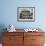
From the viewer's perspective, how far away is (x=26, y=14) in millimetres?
4297

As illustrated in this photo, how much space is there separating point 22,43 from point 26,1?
4.45 ft

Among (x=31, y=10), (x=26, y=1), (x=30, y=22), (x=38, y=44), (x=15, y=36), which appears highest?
(x=26, y=1)

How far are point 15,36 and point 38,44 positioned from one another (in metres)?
0.70

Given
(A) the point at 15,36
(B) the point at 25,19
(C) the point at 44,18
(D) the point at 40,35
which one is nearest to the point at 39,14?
(C) the point at 44,18

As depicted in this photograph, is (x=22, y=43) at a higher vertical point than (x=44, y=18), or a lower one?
lower

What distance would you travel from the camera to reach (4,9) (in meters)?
4.27

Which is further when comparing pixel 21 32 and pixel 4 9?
pixel 4 9

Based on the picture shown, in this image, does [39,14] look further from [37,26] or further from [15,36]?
[15,36]

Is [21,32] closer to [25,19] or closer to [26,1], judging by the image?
[25,19]

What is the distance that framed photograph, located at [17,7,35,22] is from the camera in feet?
14.0

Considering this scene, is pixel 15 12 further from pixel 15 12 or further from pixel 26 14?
pixel 26 14

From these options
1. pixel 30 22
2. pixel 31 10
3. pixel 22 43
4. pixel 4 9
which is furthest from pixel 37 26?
pixel 4 9

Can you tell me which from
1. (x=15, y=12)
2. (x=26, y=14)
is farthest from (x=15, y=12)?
(x=26, y=14)

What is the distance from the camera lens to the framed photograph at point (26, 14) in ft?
14.0
